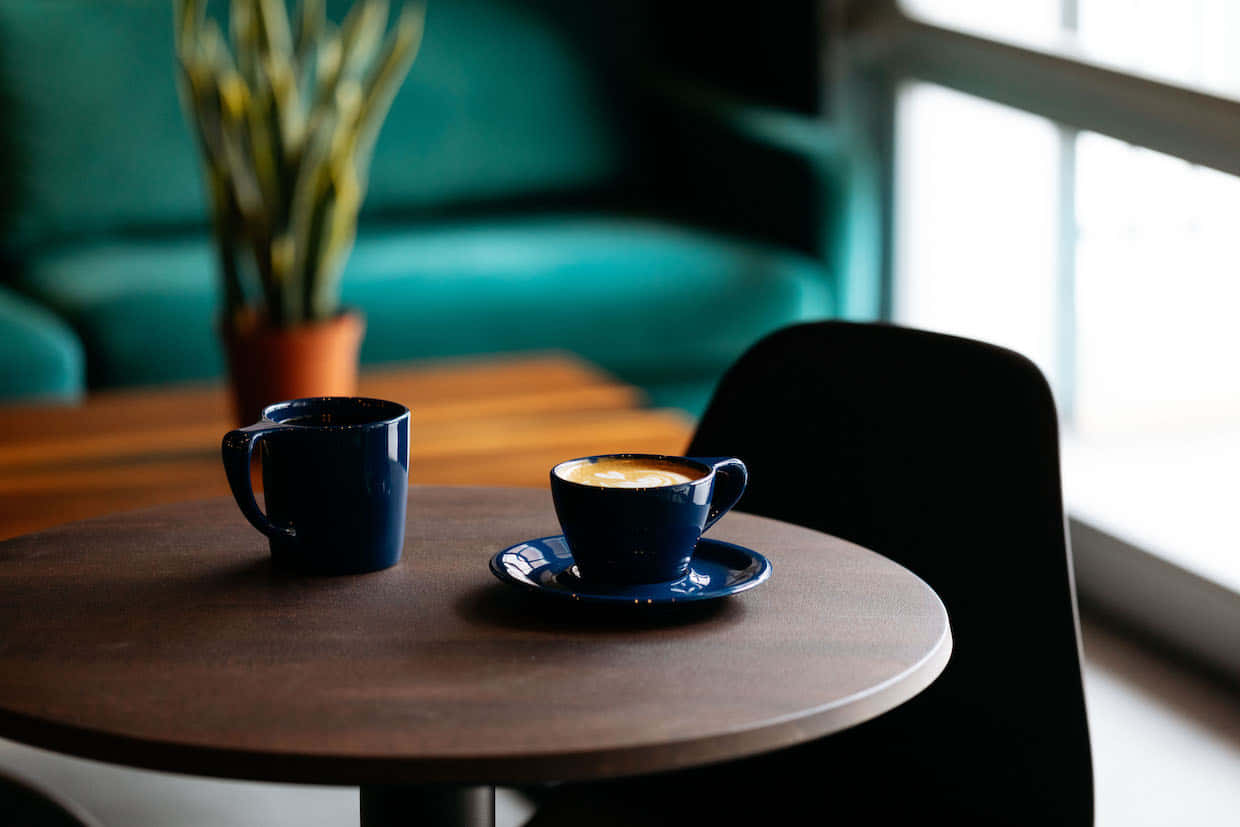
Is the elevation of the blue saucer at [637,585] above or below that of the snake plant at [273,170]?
below

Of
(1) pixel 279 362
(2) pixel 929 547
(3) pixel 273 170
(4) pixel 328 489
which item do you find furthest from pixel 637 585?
(3) pixel 273 170

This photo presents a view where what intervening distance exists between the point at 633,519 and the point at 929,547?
0.36 metres

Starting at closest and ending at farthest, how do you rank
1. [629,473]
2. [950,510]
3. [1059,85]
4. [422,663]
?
[422,663] → [629,473] → [950,510] → [1059,85]

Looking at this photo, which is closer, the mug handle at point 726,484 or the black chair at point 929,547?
the mug handle at point 726,484

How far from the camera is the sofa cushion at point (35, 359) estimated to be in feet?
7.07

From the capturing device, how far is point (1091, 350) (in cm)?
249

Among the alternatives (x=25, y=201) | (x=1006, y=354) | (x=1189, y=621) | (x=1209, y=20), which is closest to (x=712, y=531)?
(x=1006, y=354)

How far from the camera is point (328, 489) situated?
0.70 metres

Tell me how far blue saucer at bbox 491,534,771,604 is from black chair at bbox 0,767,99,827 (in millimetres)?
334

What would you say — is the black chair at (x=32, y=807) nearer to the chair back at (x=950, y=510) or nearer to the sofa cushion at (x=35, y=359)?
the chair back at (x=950, y=510)

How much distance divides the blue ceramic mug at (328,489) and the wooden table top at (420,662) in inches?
0.6

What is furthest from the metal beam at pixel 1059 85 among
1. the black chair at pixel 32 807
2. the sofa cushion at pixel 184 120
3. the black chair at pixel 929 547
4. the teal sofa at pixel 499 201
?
the black chair at pixel 32 807

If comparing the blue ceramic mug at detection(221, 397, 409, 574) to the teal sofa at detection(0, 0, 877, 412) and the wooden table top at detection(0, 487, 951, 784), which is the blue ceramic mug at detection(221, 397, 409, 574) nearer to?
the wooden table top at detection(0, 487, 951, 784)

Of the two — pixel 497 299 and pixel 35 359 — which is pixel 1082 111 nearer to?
pixel 497 299
